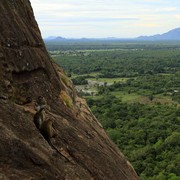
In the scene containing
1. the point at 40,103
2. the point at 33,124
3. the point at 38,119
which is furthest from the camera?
the point at 40,103

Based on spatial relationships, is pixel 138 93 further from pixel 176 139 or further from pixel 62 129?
pixel 62 129

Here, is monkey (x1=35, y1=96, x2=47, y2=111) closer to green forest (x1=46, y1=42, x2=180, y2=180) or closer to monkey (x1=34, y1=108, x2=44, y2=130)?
monkey (x1=34, y1=108, x2=44, y2=130)

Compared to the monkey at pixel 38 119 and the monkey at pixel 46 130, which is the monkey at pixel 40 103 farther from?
the monkey at pixel 46 130

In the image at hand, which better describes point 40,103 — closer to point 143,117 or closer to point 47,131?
point 47,131

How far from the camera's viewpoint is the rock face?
1076cm

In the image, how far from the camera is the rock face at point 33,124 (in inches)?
424

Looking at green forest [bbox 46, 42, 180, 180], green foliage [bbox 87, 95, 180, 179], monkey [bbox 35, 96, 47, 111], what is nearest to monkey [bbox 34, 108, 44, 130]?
monkey [bbox 35, 96, 47, 111]

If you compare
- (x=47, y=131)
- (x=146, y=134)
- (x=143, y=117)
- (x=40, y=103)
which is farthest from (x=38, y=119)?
(x=143, y=117)

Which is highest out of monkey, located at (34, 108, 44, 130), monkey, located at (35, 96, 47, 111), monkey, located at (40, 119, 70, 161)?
monkey, located at (35, 96, 47, 111)

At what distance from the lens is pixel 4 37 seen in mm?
13461

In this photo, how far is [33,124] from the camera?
12062 millimetres

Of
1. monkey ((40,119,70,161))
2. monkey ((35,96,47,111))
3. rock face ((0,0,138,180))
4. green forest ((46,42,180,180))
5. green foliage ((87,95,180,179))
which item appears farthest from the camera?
green forest ((46,42,180,180))

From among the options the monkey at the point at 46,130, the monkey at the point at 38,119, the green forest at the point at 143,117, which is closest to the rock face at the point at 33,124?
the monkey at the point at 38,119

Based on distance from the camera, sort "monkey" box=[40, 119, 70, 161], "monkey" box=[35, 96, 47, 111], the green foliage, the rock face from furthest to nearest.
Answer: the green foliage, "monkey" box=[35, 96, 47, 111], "monkey" box=[40, 119, 70, 161], the rock face
